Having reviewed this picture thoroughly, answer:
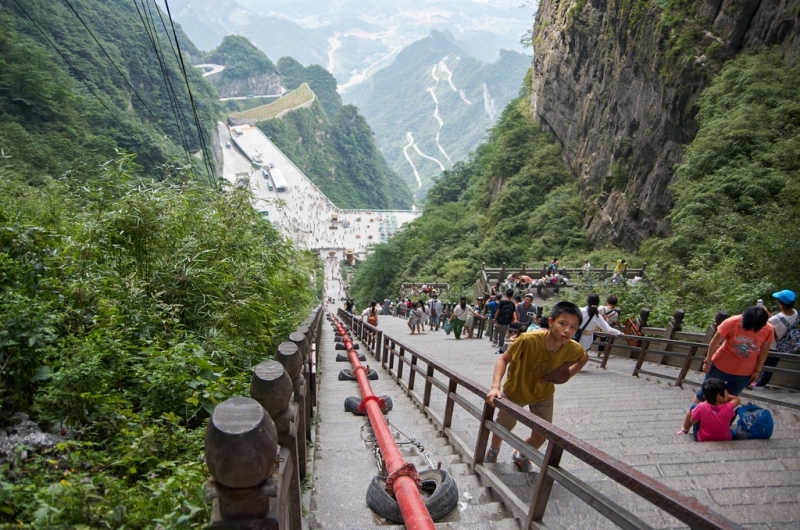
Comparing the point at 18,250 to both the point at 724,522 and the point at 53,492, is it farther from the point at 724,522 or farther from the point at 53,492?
the point at 724,522

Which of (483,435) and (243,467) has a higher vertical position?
(243,467)

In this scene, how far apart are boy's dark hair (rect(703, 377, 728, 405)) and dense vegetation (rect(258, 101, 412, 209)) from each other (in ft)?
335

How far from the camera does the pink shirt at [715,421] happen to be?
3875 millimetres

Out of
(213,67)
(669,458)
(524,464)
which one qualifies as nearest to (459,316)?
(669,458)

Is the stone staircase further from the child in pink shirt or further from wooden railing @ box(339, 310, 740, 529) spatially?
the child in pink shirt

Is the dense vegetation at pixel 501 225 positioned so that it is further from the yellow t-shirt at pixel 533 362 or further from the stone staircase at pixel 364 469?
the yellow t-shirt at pixel 533 362

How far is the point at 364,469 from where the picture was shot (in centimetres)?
350

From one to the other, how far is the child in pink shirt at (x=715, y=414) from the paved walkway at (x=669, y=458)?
8cm

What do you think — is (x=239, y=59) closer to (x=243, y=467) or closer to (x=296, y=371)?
(x=296, y=371)

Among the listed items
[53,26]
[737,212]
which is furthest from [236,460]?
[53,26]

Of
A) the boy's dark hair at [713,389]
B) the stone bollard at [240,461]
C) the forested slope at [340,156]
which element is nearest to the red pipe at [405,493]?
the stone bollard at [240,461]

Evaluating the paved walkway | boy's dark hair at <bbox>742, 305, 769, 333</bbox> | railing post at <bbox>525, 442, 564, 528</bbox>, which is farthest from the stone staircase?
boy's dark hair at <bbox>742, 305, 769, 333</bbox>

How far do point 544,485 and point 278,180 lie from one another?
85761 millimetres

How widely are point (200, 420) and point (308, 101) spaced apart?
120229 mm
